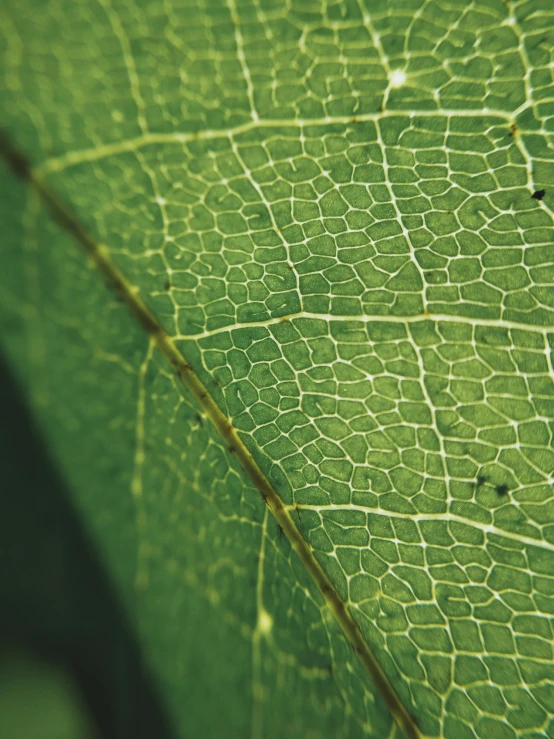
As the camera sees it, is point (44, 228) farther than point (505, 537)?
Yes

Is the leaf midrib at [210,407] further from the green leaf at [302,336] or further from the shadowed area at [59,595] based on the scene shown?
the shadowed area at [59,595]

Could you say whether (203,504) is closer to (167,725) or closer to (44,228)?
(167,725)

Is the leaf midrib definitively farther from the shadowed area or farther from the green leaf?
the shadowed area

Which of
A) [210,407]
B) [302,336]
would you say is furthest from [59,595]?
[302,336]

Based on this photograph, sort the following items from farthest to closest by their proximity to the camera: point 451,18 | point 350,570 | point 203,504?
1. point 203,504
2. point 350,570
3. point 451,18

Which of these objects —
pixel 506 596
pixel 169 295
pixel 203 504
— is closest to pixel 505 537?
pixel 506 596

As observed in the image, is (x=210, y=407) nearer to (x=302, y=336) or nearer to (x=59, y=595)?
(x=302, y=336)

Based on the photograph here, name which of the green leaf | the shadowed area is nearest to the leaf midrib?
the green leaf
